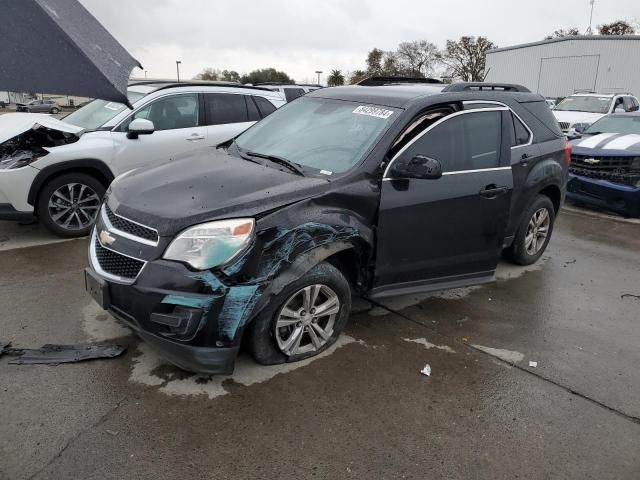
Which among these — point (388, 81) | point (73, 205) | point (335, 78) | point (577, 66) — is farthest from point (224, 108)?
point (335, 78)

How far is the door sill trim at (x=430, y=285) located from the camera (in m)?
3.81

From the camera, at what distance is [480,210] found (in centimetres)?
414

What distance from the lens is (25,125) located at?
607 centimetres

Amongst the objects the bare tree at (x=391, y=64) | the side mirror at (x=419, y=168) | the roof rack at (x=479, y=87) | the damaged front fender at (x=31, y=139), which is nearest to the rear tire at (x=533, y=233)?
the roof rack at (x=479, y=87)

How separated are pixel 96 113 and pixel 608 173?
7.61 metres

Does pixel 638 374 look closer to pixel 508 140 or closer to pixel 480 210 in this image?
pixel 480 210

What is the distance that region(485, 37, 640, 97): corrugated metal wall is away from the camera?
33.2 meters

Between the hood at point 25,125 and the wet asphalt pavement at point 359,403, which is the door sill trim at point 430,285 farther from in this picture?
the hood at point 25,125

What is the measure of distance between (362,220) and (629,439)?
206 centimetres

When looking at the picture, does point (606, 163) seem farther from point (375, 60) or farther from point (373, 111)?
point (375, 60)

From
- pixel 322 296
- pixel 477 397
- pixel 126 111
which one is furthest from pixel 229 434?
pixel 126 111

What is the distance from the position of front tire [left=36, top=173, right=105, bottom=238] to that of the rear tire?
15.0ft

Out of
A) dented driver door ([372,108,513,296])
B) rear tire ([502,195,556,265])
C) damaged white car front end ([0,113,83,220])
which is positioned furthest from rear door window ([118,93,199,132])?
rear tire ([502,195,556,265])

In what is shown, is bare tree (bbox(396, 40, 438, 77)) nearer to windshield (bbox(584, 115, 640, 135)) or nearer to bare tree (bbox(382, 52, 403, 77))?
bare tree (bbox(382, 52, 403, 77))
